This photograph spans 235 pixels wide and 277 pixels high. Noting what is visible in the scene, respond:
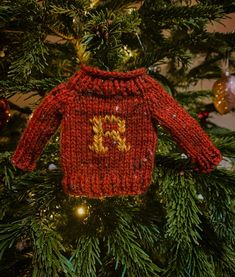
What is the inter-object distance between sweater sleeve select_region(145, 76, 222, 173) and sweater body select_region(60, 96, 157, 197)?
15mm

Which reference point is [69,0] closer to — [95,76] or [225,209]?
[95,76]

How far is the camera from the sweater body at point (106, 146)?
0.38 metres

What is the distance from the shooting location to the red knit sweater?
37cm

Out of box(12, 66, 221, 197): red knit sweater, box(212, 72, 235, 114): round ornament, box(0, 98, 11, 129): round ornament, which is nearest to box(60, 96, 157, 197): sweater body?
box(12, 66, 221, 197): red knit sweater

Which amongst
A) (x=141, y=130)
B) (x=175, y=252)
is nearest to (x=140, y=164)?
(x=141, y=130)

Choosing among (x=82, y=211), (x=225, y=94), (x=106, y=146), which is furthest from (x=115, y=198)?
(x=225, y=94)

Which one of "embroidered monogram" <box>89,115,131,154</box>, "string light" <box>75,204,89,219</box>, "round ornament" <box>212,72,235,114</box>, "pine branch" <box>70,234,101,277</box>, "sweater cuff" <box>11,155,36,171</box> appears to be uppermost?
"embroidered monogram" <box>89,115,131,154</box>

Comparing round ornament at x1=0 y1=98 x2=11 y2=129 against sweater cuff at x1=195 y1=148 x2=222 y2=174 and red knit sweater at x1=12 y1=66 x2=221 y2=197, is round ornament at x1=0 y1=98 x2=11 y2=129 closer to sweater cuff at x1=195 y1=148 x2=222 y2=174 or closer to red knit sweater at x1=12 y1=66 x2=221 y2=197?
red knit sweater at x1=12 y1=66 x2=221 y2=197

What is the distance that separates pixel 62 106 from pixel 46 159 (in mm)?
209

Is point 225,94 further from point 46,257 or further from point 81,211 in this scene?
point 46,257

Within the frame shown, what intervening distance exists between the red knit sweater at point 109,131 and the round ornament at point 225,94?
43 centimetres

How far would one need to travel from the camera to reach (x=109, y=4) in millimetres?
474

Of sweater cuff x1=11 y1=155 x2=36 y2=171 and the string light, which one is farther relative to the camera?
the string light

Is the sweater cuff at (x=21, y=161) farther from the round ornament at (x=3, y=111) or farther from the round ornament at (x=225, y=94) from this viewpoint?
the round ornament at (x=225, y=94)
